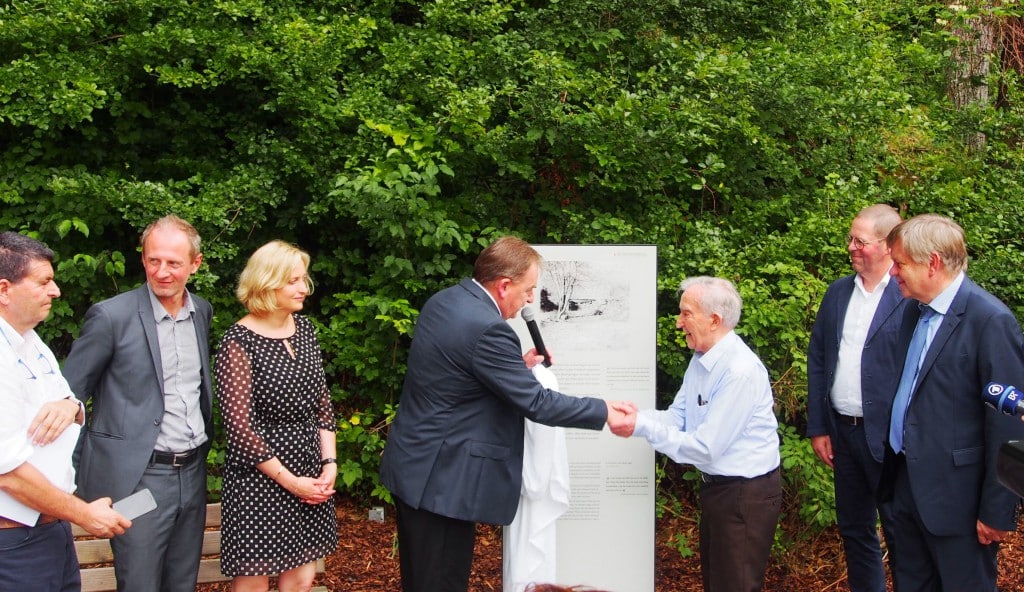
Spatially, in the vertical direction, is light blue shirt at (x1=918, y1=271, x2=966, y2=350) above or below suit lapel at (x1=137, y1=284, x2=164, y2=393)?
above

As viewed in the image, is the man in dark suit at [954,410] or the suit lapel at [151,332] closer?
the man in dark suit at [954,410]

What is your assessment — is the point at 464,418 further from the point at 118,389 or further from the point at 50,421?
the point at 50,421

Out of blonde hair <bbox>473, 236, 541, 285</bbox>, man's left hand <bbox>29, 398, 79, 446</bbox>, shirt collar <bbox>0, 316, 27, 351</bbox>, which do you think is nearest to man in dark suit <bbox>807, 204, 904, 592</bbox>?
blonde hair <bbox>473, 236, 541, 285</bbox>

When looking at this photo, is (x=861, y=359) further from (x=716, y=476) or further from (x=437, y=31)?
(x=437, y=31)

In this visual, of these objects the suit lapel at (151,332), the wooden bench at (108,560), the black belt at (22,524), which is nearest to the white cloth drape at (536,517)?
the wooden bench at (108,560)

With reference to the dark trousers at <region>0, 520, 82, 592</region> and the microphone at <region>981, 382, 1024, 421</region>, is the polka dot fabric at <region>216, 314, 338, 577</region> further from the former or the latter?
the microphone at <region>981, 382, 1024, 421</region>

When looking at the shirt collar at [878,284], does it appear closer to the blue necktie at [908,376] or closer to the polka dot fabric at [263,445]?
the blue necktie at [908,376]

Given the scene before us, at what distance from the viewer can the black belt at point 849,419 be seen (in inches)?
166

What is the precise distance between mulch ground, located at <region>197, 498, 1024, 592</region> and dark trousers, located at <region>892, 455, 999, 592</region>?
1.58 metres

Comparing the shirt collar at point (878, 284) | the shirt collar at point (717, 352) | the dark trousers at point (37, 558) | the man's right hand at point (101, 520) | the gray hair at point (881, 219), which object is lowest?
the dark trousers at point (37, 558)

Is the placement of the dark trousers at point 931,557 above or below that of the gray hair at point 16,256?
below

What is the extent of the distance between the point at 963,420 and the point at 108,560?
3.82 metres

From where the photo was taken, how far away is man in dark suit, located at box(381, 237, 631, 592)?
3543mm

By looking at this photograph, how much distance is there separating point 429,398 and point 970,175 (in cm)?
581
